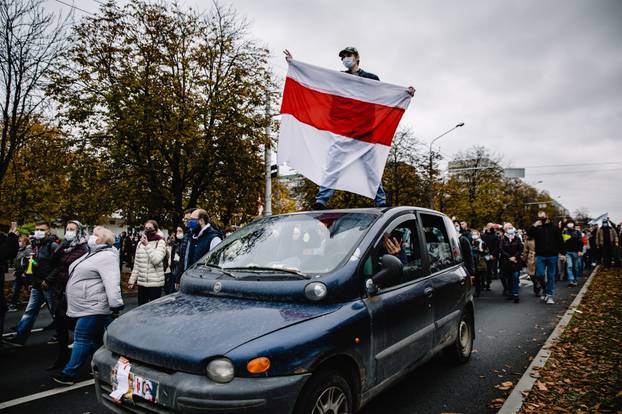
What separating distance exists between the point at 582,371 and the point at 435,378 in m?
1.68

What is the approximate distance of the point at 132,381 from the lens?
2600mm

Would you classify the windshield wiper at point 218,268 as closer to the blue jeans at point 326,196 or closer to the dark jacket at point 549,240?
the blue jeans at point 326,196

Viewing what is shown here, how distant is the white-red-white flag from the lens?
206 inches

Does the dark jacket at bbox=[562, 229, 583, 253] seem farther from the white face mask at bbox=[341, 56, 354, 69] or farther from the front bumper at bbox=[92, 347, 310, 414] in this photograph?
the front bumper at bbox=[92, 347, 310, 414]

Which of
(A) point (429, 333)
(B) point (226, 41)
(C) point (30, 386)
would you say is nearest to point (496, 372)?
(A) point (429, 333)

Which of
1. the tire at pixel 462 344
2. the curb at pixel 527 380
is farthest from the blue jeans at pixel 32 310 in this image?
the curb at pixel 527 380

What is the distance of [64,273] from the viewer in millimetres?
5617

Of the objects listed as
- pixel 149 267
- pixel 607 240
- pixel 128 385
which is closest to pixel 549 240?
pixel 149 267

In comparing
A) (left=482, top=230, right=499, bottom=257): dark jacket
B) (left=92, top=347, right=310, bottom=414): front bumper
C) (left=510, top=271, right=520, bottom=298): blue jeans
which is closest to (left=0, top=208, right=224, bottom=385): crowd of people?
(left=92, top=347, right=310, bottom=414): front bumper

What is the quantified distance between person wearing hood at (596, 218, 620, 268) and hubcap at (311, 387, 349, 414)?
18.4 metres

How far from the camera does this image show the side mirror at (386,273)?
9.89 feet

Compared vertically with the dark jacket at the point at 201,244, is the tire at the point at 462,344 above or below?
below

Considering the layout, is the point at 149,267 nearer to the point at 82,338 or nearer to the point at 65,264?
the point at 65,264

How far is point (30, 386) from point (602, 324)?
846cm
